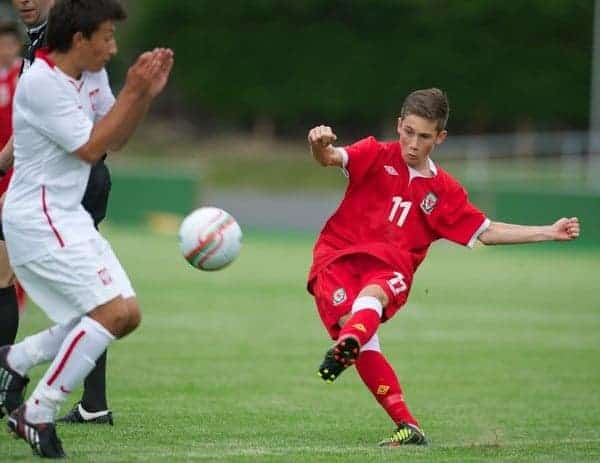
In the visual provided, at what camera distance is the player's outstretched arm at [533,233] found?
7.17 meters

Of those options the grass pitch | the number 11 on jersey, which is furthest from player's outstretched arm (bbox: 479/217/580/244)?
the grass pitch

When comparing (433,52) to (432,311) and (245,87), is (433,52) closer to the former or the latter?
(245,87)

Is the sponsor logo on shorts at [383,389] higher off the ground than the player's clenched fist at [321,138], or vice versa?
the player's clenched fist at [321,138]

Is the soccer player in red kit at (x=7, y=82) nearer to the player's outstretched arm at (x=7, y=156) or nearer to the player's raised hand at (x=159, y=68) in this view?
the player's outstretched arm at (x=7, y=156)

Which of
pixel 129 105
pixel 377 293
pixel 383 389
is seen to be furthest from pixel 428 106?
pixel 129 105

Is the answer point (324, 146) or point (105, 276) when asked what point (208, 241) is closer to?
point (105, 276)

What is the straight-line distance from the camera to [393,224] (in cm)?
709

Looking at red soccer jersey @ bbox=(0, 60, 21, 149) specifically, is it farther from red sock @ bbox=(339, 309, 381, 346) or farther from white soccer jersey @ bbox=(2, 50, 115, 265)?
red sock @ bbox=(339, 309, 381, 346)

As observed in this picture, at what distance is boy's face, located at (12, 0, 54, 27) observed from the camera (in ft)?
23.6

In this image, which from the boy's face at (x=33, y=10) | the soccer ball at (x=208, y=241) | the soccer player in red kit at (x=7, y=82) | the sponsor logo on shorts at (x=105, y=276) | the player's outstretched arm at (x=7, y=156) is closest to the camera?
the sponsor logo on shorts at (x=105, y=276)

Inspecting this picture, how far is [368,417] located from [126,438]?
202 centimetres

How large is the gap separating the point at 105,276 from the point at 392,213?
1845 millimetres

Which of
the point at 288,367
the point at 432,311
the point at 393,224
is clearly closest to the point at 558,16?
the point at 432,311

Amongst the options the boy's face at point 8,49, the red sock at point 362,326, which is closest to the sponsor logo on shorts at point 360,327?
the red sock at point 362,326
